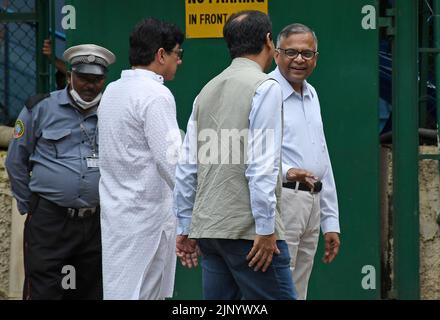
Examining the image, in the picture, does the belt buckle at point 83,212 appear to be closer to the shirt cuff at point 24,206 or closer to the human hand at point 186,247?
the shirt cuff at point 24,206

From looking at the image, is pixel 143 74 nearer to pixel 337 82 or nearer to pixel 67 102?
pixel 67 102

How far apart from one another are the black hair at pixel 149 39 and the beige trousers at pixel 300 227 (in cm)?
94

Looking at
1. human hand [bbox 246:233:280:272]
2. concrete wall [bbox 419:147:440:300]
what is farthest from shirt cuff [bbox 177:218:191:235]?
concrete wall [bbox 419:147:440:300]

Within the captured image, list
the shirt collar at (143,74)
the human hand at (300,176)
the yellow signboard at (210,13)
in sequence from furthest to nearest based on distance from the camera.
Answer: the yellow signboard at (210,13)
the human hand at (300,176)
the shirt collar at (143,74)

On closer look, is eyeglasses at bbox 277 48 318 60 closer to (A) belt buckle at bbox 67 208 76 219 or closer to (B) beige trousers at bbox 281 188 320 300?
(B) beige trousers at bbox 281 188 320 300

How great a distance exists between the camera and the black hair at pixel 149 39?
5281 mm

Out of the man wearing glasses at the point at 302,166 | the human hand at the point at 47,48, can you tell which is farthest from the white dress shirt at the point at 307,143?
the human hand at the point at 47,48

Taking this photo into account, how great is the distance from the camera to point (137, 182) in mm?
5141

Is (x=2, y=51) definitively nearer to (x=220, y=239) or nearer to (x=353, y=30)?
(x=353, y=30)

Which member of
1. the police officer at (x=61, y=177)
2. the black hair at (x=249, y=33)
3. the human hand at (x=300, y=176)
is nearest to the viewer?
the black hair at (x=249, y=33)

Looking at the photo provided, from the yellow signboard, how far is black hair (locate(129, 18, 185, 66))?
1.38 metres

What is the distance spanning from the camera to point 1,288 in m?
7.16
